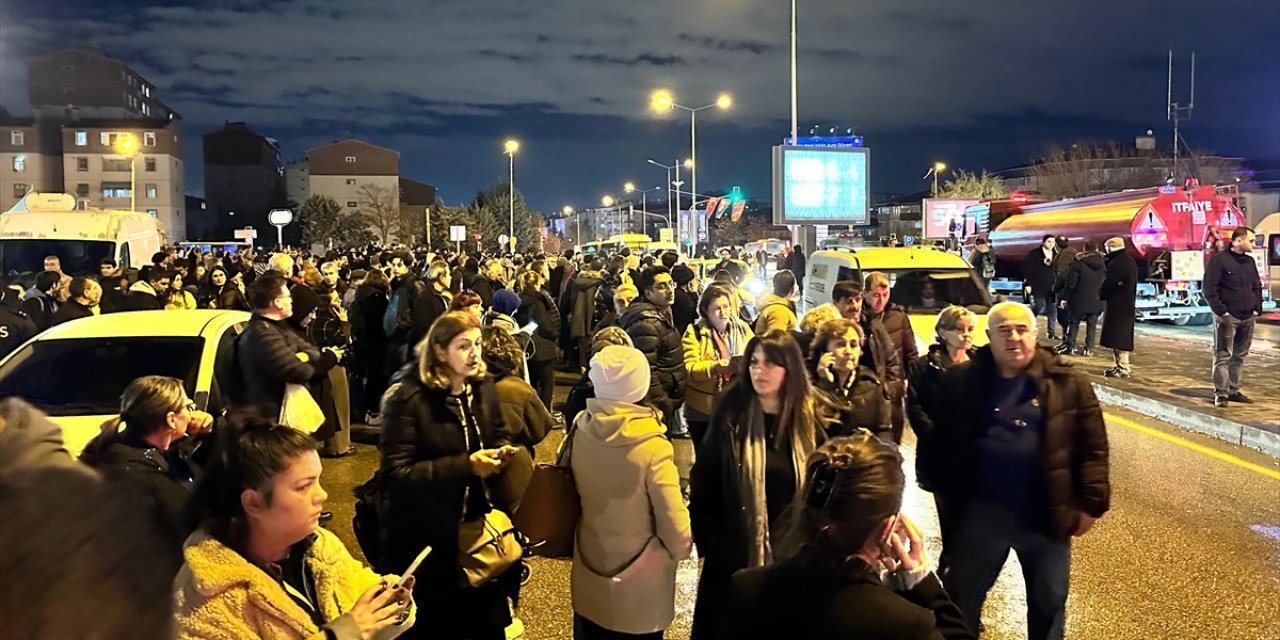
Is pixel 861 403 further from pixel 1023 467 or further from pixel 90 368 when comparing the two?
pixel 90 368

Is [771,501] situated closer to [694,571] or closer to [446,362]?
[446,362]

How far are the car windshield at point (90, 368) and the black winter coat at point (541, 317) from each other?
160 inches

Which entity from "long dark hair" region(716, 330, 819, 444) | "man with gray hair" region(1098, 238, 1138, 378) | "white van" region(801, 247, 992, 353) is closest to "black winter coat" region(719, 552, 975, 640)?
"long dark hair" region(716, 330, 819, 444)

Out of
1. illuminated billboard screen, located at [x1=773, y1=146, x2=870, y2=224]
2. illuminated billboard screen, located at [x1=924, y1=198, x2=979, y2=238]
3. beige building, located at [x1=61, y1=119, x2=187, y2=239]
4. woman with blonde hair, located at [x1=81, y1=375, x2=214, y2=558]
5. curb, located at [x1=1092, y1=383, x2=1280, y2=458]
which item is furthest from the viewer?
beige building, located at [x1=61, y1=119, x2=187, y2=239]

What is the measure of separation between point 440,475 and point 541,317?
6.61 metres

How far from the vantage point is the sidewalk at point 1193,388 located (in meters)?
9.44

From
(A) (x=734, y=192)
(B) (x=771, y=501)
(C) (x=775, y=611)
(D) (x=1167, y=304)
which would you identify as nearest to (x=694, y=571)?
(B) (x=771, y=501)

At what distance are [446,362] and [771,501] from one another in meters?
1.42

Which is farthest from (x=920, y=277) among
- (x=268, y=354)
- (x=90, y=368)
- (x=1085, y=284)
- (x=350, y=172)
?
(x=350, y=172)

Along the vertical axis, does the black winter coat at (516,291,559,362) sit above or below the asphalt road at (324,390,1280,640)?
above

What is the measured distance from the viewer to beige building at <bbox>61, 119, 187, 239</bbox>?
7531 cm

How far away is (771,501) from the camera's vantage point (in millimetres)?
3777

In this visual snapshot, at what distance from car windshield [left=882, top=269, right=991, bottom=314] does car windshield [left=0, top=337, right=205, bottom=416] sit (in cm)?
832

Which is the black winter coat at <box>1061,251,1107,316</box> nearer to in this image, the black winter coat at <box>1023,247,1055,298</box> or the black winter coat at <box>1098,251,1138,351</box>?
the black winter coat at <box>1098,251,1138,351</box>
